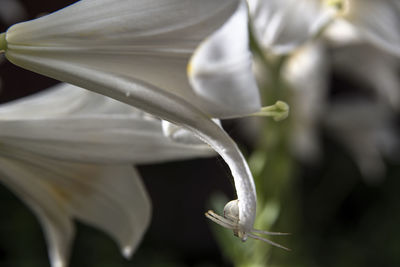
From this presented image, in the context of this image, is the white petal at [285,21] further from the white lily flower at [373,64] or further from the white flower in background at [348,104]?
the white lily flower at [373,64]

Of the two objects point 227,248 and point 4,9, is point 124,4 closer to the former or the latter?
point 227,248

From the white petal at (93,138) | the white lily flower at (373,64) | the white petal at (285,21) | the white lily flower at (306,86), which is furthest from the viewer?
the white lily flower at (373,64)

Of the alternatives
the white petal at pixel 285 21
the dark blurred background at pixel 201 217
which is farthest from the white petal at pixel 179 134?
the dark blurred background at pixel 201 217

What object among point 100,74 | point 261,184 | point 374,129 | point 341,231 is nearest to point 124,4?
point 100,74

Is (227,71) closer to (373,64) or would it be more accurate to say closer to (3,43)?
(3,43)

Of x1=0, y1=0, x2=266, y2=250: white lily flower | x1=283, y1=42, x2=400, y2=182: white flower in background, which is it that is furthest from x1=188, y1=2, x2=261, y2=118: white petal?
x1=283, y1=42, x2=400, y2=182: white flower in background

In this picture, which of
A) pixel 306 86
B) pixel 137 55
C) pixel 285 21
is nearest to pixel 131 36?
pixel 137 55
